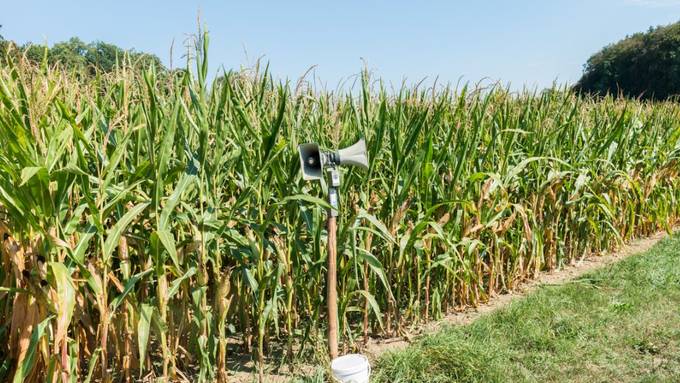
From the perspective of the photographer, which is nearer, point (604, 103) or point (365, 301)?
point (365, 301)

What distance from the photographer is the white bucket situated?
8.06 ft

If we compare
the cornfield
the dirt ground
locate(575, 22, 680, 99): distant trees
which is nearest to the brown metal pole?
the cornfield

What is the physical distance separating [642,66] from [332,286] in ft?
122

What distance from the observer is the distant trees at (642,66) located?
31.2 metres

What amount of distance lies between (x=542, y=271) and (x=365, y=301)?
2.39 metres

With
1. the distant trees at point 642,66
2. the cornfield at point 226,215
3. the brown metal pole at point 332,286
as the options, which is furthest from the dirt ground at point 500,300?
the distant trees at point 642,66

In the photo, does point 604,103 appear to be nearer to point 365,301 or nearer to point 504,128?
point 504,128

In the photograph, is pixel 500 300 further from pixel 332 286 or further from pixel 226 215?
pixel 226 215

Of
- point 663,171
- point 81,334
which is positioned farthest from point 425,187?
point 663,171

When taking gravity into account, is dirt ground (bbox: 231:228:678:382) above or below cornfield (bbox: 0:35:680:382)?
below

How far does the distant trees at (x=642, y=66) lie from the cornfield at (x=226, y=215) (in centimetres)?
2875

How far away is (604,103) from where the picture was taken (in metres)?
5.86

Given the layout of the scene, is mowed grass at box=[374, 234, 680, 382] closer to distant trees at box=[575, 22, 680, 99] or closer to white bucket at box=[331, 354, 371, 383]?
white bucket at box=[331, 354, 371, 383]

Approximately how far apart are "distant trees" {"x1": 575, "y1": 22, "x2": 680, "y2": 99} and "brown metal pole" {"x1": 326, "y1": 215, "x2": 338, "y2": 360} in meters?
30.4
